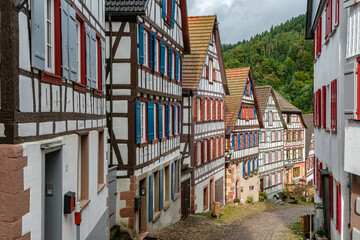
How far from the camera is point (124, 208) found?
13.3 m

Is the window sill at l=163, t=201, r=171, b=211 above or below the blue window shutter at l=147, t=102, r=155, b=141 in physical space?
below

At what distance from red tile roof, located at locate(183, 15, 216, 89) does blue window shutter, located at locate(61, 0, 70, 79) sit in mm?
15718

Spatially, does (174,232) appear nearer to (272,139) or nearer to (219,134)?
(219,134)

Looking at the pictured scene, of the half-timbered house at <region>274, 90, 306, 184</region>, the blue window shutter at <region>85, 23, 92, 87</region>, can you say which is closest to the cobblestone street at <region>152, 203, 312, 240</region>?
the blue window shutter at <region>85, 23, 92, 87</region>

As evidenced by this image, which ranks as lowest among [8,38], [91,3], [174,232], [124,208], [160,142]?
[174,232]

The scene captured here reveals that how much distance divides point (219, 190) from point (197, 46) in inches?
375

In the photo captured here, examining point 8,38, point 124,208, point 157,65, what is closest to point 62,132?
point 8,38

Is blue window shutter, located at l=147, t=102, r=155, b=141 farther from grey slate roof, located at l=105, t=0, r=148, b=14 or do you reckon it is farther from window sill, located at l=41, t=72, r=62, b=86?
window sill, located at l=41, t=72, r=62, b=86

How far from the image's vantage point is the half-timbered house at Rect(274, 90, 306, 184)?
4572cm

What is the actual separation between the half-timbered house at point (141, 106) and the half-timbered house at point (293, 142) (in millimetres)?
29640

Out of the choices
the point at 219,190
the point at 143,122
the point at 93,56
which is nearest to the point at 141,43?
the point at 143,122


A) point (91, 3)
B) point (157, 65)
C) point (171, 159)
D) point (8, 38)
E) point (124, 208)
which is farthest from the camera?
point (171, 159)

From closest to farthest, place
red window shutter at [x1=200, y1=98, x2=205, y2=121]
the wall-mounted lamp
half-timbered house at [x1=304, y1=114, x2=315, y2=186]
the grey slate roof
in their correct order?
the wall-mounted lamp → the grey slate roof → red window shutter at [x1=200, y1=98, x2=205, y2=121] → half-timbered house at [x1=304, y1=114, x2=315, y2=186]

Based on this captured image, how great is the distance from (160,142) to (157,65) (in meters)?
2.72
